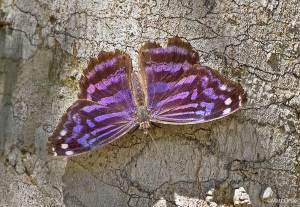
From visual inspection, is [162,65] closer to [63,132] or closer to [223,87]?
[223,87]

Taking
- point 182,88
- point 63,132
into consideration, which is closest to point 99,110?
point 63,132

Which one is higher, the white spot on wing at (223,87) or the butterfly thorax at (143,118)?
the white spot on wing at (223,87)

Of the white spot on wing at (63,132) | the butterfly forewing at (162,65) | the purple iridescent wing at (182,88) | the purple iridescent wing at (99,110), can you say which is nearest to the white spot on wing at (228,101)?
the purple iridescent wing at (182,88)

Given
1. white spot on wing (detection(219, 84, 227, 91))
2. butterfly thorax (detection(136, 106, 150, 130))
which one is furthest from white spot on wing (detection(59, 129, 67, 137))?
white spot on wing (detection(219, 84, 227, 91))

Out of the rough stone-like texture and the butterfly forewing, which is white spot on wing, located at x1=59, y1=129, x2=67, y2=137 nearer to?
the rough stone-like texture

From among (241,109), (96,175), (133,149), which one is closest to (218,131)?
(241,109)

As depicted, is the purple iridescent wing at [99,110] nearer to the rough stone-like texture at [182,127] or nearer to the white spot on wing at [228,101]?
the rough stone-like texture at [182,127]

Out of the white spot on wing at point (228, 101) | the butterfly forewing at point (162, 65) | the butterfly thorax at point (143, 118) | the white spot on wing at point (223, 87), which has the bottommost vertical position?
the butterfly thorax at point (143, 118)
